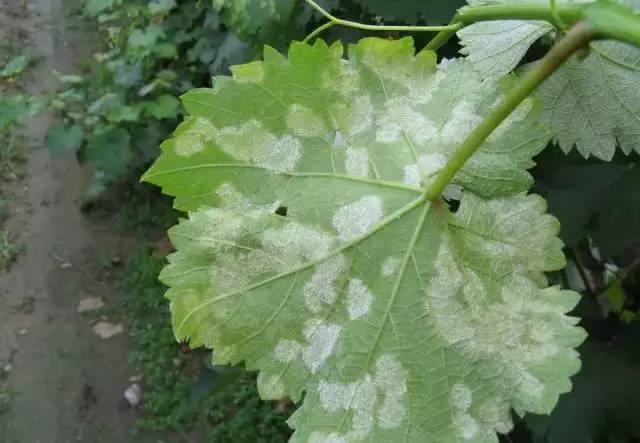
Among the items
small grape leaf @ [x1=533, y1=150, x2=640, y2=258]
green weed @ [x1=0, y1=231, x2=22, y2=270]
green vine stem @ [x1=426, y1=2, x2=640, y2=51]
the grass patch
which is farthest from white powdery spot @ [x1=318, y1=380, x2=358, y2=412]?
green weed @ [x1=0, y1=231, x2=22, y2=270]

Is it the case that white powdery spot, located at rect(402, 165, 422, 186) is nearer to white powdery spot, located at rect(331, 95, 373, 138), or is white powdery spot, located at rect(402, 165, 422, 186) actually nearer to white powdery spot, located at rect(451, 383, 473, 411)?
white powdery spot, located at rect(331, 95, 373, 138)

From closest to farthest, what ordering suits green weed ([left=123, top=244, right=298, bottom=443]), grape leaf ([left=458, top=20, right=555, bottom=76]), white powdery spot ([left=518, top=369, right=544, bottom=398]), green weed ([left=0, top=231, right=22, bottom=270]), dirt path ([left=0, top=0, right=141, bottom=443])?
white powdery spot ([left=518, top=369, right=544, bottom=398])
grape leaf ([left=458, top=20, right=555, bottom=76])
green weed ([left=123, top=244, right=298, bottom=443])
dirt path ([left=0, top=0, right=141, bottom=443])
green weed ([left=0, top=231, right=22, bottom=270])

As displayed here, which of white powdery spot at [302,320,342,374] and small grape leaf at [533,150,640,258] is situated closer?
white powdery spot at [302,320,342,374]

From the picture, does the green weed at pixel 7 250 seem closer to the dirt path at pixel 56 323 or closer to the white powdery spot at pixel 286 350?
the dirt path at pixel 56 323

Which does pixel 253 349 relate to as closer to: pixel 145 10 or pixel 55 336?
pixel 55 336

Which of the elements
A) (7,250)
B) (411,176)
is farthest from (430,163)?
(7,250)

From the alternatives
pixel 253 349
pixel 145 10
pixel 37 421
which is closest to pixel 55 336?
pixel 37 421

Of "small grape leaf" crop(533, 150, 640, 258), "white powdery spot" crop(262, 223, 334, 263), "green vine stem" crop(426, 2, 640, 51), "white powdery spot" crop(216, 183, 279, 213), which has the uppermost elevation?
"green vine stem" crop(426, 2, 640, 51)
